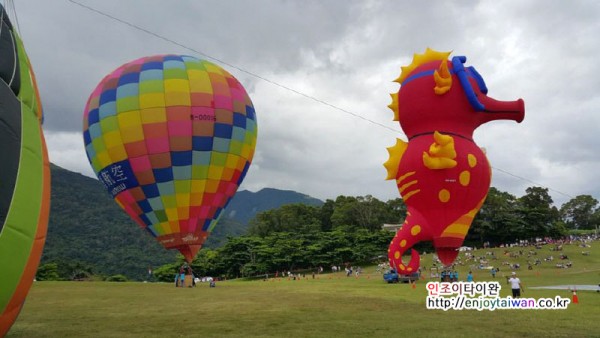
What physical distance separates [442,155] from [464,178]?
0.90m

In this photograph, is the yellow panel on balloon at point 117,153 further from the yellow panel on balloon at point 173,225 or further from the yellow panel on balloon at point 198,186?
the yellow panel on balloon at point 173,225

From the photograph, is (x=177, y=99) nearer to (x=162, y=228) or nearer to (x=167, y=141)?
(x=167, y=141)

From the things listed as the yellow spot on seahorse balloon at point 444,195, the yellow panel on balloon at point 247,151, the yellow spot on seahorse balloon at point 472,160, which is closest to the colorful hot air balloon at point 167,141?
the yellow panel on balloon at point 247,151

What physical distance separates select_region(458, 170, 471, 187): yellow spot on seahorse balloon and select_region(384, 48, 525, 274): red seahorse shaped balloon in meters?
0.02

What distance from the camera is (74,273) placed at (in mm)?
48406

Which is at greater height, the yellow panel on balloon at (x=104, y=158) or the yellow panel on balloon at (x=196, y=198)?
the yellow panel on balloon at (x=104, y=158)

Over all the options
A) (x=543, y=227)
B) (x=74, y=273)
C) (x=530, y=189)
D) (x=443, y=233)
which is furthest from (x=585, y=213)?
(x=443, y=233)

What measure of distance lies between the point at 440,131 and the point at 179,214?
10.9m

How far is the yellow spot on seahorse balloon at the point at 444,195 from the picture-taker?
11492 millimetres

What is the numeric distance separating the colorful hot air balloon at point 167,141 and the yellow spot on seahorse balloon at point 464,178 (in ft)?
33.9

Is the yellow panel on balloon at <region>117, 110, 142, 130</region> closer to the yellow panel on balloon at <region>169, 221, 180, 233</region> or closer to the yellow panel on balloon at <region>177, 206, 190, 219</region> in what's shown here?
the yellow panel on balloon at <region>177, 206, 190, 219</region>

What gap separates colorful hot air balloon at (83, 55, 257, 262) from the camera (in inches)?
699

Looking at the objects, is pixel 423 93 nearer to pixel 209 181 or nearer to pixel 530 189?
pixel 209 181

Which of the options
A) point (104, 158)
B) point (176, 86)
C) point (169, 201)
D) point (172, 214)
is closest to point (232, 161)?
point (169, 201)
